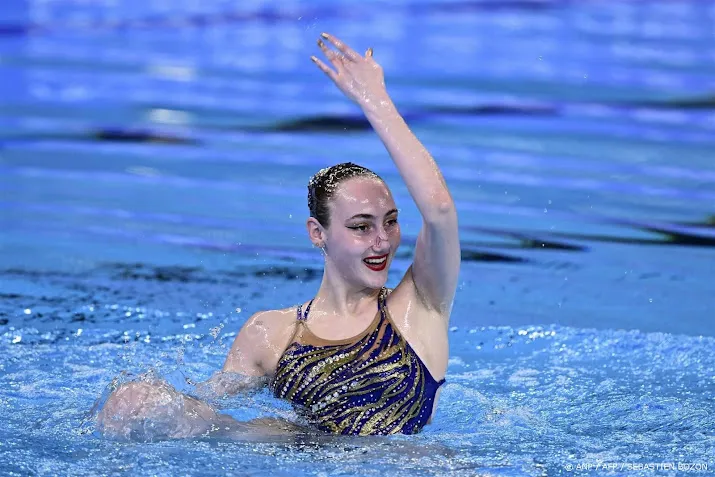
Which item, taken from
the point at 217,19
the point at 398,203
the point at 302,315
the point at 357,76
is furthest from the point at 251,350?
the point at 217,19

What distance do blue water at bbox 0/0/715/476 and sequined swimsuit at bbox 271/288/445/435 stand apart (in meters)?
0.09

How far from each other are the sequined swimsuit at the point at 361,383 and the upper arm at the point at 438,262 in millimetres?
177

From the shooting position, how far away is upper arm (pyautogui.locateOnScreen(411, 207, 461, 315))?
140 inches

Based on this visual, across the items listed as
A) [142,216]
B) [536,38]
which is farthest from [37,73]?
[536,38]

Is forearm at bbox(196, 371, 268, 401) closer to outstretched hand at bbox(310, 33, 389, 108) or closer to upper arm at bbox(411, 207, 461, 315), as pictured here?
upper arm at bbox(411, 207, 461, 315)

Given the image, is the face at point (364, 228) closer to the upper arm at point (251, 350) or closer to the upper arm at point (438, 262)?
the upper arm at point (438, 262)

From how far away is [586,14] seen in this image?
11.6 m

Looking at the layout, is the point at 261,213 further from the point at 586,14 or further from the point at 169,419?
the point at 586,14

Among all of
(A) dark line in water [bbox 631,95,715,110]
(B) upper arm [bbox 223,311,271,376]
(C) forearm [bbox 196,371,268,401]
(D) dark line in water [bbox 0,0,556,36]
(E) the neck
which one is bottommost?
(C) forearm [bbox 196,371,268,401]

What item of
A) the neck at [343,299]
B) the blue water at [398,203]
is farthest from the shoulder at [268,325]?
the blue water at [398,203]

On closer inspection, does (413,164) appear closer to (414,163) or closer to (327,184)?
(414,163)

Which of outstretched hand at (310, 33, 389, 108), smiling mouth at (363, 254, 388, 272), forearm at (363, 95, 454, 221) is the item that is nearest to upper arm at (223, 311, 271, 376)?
smiling mouth at (363, 254, 388, 272)

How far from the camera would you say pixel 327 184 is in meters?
3.79

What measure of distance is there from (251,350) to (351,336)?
1.20 feet
